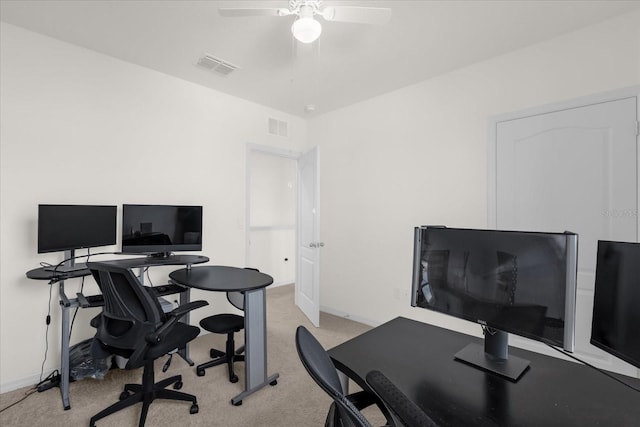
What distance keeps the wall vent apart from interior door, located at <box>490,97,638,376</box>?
2.66 m

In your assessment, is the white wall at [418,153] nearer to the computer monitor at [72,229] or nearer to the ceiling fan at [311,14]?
the ceiling fan at [311,14]

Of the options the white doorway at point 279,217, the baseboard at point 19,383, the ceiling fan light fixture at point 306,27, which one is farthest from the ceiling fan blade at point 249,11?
the baseboard at point 19,383

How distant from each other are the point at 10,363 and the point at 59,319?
39cm

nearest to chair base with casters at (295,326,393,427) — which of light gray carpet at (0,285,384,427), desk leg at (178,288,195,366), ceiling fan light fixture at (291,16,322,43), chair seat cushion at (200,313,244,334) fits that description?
light gray carpet at (0,285,384,427)

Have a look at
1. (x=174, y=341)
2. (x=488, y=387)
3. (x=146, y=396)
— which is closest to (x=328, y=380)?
(x=488, y=387)

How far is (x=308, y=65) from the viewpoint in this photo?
9.75ft

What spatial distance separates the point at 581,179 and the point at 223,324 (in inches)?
121

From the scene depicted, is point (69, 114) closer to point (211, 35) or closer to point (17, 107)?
point (17, 107)

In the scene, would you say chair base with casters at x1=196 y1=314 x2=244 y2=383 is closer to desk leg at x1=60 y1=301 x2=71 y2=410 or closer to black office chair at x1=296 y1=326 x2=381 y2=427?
desk leg at x1=60 y1=301 x2=71 y2=410

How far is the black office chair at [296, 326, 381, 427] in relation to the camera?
67 centimetres

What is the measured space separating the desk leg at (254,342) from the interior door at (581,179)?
7.34ft

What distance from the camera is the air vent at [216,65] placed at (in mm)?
2857

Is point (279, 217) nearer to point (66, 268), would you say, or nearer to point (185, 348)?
point (185, 348)

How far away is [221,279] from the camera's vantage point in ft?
7.97
